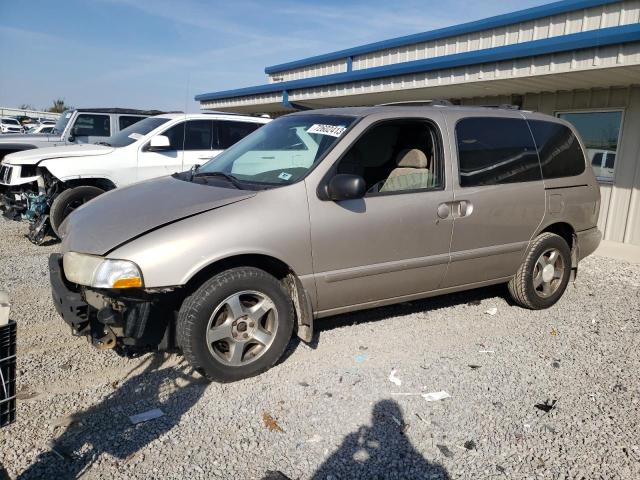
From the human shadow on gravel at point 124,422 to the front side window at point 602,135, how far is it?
23.4 ft

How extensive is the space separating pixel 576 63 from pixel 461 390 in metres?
4.98

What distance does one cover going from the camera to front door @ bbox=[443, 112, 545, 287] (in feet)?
14.4

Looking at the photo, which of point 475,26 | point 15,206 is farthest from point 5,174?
point 475,26

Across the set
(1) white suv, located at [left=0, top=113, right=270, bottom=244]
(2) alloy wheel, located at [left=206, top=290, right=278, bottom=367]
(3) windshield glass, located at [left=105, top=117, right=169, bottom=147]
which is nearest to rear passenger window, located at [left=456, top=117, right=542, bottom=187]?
(2) alloy wheel, located at [left=206, top=290, right=278, bottom=367]

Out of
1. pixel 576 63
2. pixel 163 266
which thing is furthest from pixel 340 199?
pixel 576 63

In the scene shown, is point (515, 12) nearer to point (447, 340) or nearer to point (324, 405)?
point (447, 340)

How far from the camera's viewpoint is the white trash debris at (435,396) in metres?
3.45

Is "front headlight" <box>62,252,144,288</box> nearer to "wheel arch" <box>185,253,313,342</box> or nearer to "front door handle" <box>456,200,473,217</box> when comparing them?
"wheel arch" <box>185,253,313,342</box>

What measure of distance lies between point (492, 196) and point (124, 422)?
338cm

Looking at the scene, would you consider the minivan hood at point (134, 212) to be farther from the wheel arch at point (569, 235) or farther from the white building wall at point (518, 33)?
the white building wall at point (518, 33)

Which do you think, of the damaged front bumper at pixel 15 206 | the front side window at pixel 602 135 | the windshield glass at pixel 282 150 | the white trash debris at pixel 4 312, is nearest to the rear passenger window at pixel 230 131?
the damaged front bumper at pixel 15 206

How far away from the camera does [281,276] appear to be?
386cm

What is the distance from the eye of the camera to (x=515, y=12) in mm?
9445

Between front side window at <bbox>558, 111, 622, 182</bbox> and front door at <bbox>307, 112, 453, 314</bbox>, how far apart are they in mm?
4790
